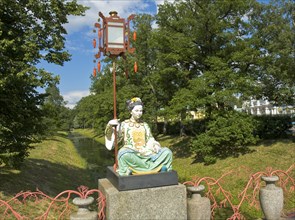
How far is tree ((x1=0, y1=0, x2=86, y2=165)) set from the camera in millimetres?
7531

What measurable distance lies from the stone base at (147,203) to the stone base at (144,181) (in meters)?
0.07

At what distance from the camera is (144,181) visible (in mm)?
4793

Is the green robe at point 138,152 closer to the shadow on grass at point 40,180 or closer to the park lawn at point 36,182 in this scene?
the park lawn at point 36,182

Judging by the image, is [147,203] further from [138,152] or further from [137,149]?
[137,149]

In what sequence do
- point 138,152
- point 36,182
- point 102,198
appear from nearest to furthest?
point 102,198, point 138,152, point 36,182

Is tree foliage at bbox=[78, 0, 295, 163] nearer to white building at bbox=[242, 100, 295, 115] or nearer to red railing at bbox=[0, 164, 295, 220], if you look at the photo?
white building at bbox=[242, 100, 295, 115]

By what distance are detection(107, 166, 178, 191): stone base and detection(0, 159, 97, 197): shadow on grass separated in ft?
18.4

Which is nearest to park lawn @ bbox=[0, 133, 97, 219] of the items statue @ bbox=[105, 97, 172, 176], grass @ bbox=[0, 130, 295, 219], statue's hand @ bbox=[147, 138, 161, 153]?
grass @ bbox=[0, 130, 295, 219]

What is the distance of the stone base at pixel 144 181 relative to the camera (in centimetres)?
471

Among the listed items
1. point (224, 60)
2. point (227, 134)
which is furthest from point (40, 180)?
point (224, 60)

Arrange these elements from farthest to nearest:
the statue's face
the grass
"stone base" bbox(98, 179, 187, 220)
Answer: the grass, the statue's face, "stone base" bbox(98, 179, 187, 220)

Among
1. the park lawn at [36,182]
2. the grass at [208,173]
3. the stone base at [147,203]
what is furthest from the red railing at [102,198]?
the grass at [208,173]

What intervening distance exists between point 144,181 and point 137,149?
867 mm

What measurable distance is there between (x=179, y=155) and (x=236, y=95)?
7.08 metres
